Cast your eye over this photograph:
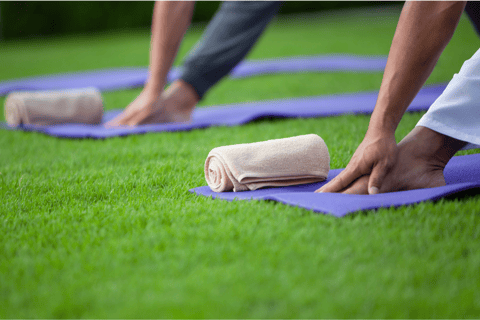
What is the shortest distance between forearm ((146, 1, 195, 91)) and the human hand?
186cm

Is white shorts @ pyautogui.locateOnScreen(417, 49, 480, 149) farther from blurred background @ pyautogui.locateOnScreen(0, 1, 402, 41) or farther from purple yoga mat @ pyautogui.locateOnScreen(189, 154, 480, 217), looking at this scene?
blurred background @ pyautogui.locateOnScreen(0, 1, 402, 41)

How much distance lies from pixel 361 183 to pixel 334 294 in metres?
0.67

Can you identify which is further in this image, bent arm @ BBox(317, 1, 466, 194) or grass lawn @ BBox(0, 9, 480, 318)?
bent arm @ BBox(317, 1, 466, 194)

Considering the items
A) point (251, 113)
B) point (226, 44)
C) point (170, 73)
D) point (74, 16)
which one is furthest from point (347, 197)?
point (74, 16)

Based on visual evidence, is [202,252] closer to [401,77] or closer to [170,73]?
[401,77]

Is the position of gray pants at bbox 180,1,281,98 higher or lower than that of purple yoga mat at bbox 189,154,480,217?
higher

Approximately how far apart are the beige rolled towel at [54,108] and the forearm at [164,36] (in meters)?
0.44

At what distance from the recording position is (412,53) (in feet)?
5.22

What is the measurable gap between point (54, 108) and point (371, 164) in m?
2.36

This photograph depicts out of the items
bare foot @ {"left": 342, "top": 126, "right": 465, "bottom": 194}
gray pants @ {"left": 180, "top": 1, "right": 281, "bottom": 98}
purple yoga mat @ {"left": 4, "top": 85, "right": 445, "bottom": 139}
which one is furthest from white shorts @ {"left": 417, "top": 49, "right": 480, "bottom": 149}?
gray pants @ {"left": 180, "top": 1, "right": 281, "bottom": 98}

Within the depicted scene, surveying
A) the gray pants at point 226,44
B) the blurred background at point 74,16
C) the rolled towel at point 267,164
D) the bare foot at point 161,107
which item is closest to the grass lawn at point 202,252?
the rolled towel at point 267,164

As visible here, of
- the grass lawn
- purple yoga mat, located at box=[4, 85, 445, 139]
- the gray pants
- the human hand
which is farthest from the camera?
the gray pants

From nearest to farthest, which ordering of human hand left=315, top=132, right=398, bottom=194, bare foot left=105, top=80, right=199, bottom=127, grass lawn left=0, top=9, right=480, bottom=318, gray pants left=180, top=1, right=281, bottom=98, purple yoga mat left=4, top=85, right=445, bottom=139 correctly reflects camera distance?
grass lawn left=0, top=9, right=480, bottom=318, human hand left=315, top=132, right=398, bottom=194, purple yoga mat left=4, top=85, right=445, bottom=139, bare foot left=105, top=80, right=199, bottom=127, gray pants left=180, top=1, right=281, bottom=98

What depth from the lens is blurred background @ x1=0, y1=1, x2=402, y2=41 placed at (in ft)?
42.3
